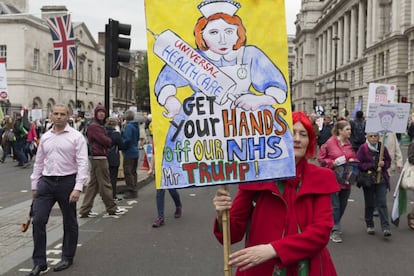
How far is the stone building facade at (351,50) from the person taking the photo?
169 feet

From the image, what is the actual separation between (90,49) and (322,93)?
38.8 meters

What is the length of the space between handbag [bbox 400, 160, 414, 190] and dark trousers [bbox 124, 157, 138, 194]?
5267 millimetres

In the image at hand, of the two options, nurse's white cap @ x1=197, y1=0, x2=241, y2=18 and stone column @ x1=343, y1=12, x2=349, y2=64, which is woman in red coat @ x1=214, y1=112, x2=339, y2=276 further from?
stone column @ x1=343, y1=12, x2=349, y2=64


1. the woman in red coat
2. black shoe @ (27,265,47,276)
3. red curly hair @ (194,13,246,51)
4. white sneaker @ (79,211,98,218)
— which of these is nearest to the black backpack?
white sneaker @ (79,211,98,218)

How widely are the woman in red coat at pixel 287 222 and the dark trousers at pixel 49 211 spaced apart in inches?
126

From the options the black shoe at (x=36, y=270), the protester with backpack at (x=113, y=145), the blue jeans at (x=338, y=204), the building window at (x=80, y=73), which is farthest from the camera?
the building window at (x=80, y=73)

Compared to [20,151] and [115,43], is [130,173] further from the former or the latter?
[20,151]

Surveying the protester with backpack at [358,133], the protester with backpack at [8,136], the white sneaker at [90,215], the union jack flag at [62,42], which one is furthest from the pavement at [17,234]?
the protester with backpack at [8,136]

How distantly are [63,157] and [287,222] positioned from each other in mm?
3530

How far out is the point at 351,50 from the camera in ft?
247

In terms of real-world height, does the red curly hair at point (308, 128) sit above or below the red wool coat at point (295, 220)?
above

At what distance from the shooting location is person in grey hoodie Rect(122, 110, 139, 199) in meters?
9.88

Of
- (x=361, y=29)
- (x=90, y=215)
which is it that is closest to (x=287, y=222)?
(x=90, y=215)

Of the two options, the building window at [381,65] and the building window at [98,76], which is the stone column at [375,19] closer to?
the building window at [381,65]
